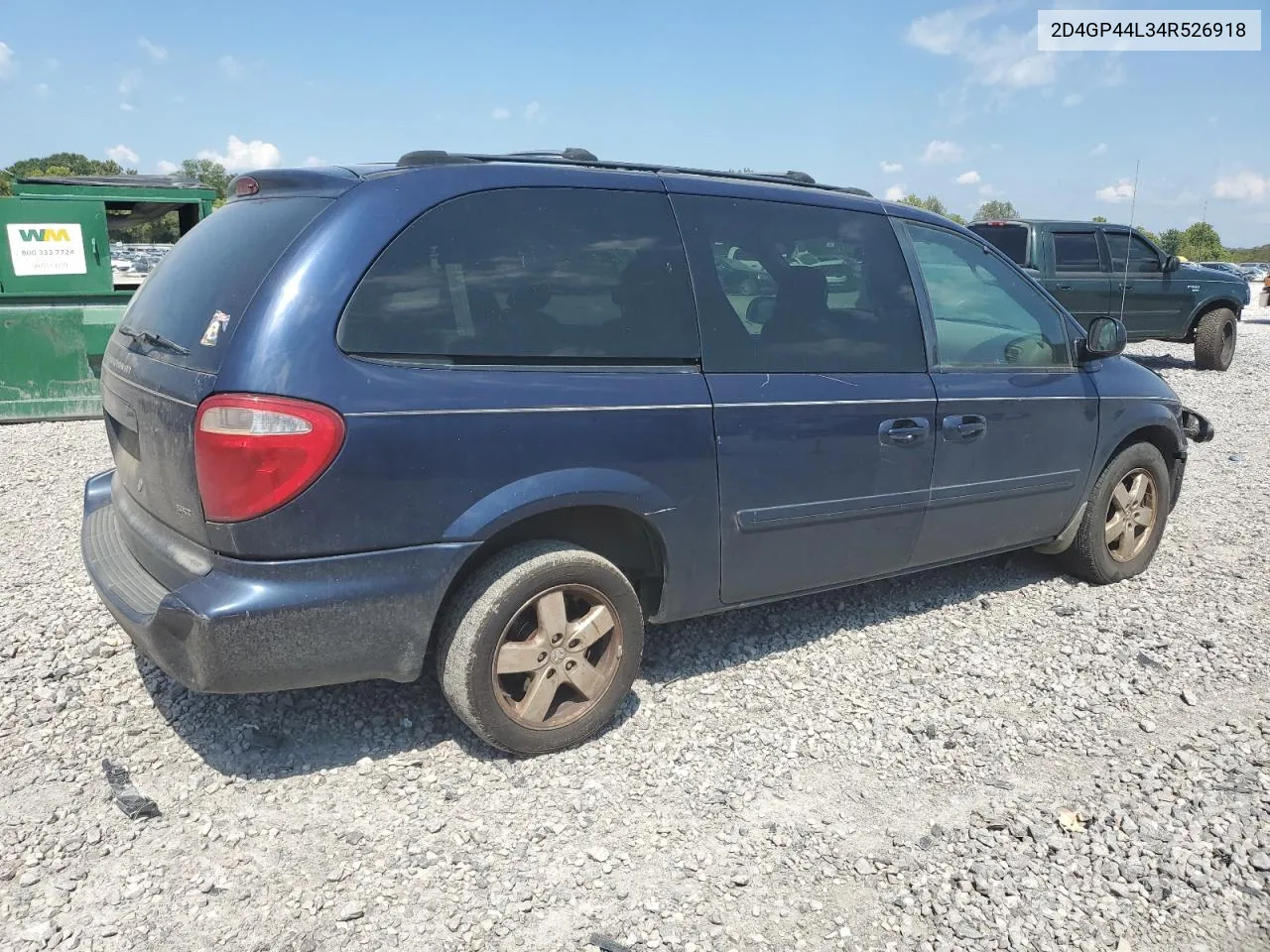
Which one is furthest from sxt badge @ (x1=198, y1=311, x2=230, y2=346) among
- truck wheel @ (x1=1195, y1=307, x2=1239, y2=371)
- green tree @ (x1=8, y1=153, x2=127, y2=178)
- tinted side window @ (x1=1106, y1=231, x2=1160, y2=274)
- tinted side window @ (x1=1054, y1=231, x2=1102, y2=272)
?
green tree @ (x1=8, y1=153, x2=127, y2=178)

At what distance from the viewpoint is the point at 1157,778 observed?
10.5ft

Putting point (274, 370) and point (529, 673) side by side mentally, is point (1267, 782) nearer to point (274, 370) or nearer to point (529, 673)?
point (529, 673)

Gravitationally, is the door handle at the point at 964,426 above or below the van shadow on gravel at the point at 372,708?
above

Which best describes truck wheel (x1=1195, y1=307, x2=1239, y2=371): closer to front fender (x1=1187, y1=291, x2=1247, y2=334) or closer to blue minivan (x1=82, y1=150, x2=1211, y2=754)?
front fender (x1=1187, y1=291, x2=1247, y2=334)

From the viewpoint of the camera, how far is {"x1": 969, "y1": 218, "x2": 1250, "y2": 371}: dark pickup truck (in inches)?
465

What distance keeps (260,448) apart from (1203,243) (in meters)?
75.0

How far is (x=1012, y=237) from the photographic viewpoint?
11.9m

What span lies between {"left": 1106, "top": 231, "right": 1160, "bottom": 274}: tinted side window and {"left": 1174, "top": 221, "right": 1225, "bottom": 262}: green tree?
56.1 metres

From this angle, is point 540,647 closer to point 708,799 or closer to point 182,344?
point 708,799

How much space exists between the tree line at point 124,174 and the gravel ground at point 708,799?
2017 millimetres

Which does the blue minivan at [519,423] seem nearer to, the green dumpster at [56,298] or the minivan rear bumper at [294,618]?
the minivan rear bumper at [294,618]

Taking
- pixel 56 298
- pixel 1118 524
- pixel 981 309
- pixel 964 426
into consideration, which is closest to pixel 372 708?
pixel 964 426

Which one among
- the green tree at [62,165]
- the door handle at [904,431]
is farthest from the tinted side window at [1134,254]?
the green tree at [62,165]

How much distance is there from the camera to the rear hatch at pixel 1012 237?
1177 cm
